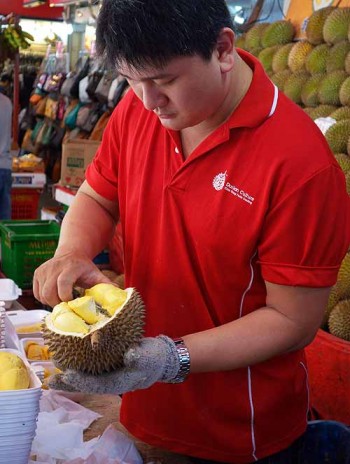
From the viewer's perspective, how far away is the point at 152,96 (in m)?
1.33

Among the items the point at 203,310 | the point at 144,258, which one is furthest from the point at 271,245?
the point at 144,258

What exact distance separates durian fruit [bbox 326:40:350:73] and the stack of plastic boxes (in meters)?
3.33

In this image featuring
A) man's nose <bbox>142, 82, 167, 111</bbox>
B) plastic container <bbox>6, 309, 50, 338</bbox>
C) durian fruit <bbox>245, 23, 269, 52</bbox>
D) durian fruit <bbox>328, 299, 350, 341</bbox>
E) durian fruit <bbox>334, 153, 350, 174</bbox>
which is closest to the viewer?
man's nose <bbox>142, 82, 167, 111</bbox>

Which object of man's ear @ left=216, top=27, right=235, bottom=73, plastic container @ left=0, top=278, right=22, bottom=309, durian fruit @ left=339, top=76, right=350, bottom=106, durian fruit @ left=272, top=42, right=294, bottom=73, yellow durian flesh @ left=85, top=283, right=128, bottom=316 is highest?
man's ear @ left=216, top=27, right=235, bottom=73

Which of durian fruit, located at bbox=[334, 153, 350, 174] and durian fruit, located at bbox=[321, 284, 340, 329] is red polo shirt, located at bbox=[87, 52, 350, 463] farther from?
durian fruit, located at bbox=[334, 153, 350, 174]

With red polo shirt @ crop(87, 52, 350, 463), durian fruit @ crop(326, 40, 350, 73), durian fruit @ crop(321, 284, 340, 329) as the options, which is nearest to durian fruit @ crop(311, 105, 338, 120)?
durian fruit @ crop(326, 40, 350, 73)

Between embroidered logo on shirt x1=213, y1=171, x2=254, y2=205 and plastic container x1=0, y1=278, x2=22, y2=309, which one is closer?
embroidered logo on shirt x1=213, y1=171, x2=254, y2=205

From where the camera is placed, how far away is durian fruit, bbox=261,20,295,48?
4945mm

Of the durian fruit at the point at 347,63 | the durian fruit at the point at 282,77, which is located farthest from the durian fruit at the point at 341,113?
the durian fruit at the point at 282,77

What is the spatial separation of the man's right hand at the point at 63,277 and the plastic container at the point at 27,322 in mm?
849

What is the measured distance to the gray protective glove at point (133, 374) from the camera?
1.26 meters

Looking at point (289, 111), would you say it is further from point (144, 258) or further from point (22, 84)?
point (22, 84)

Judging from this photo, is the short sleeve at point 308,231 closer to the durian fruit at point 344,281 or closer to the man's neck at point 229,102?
the man's neck at point 229,102

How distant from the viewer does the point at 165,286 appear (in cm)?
156
